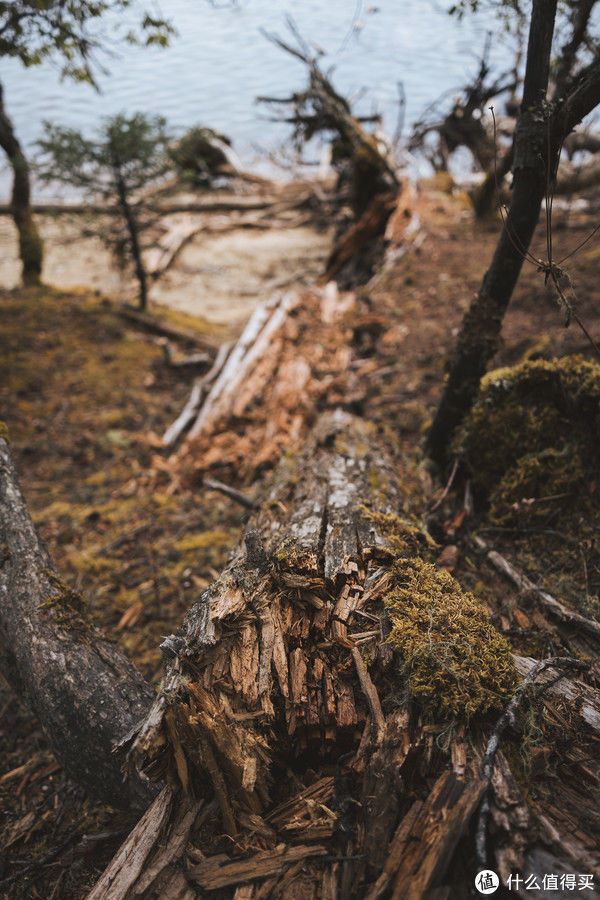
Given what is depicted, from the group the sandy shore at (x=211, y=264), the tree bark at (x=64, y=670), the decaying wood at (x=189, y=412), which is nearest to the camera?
the tree bark at (x=64, y=670)

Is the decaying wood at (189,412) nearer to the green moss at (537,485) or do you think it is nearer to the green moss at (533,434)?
the green moss at (533,434)

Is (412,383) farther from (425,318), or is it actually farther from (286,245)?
(286,245)

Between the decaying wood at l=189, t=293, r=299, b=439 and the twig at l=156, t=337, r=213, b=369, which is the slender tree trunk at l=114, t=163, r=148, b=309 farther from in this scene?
the decaying wood at l=189, t=293, r=299, b=439

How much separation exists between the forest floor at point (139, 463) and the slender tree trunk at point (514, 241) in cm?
69

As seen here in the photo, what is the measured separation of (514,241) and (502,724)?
94.7 inches

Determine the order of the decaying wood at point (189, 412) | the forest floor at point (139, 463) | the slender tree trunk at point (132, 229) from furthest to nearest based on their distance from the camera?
the slender tree trunk at point (132, 229)
the decaying wood at point (189, 412)
the forest floor at point (139, 463)

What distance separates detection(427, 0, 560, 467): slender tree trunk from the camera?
2148 millimetres

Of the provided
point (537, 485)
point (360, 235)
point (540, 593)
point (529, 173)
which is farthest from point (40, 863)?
point (360, 235)

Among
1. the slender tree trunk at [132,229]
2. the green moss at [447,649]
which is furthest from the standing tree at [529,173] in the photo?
the slender tree trunk at [132,229]

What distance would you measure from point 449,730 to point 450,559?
1318 mm

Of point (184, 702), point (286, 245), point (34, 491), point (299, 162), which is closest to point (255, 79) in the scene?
point (299, 162)

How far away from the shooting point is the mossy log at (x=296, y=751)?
1.36 meters

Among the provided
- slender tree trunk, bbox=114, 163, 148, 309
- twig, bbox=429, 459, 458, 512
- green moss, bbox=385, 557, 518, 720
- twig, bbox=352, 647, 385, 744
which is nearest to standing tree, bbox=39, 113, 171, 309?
slender tree trunk, bbox=114, 163, 148, 309

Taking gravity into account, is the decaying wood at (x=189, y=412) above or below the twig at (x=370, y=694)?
below
